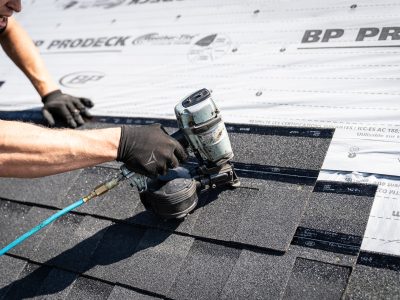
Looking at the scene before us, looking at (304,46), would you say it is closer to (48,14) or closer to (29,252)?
(29,252)

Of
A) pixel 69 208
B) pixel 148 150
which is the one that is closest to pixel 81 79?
pixel 69 208

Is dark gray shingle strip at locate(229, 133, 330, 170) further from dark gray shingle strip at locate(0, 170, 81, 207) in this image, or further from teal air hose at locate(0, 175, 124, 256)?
dark gray shingle strip at locate(0, 170, 81, 207)

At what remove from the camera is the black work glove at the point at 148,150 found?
2.14 m

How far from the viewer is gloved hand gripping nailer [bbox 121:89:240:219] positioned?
7.00 feet

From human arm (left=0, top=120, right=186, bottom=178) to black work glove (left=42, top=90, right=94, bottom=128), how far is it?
108 centimetres

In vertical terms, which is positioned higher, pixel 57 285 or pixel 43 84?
pixel 43 84

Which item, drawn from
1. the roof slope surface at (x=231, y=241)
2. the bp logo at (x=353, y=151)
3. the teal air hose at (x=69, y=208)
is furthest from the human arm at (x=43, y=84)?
the bp logo at (x=353, y=151)

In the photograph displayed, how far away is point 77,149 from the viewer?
6.95 feet

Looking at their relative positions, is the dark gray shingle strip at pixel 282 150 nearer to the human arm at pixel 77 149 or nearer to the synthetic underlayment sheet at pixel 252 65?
the synthetic underlayment sheet at pixel 252 65

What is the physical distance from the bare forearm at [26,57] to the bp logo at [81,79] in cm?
21

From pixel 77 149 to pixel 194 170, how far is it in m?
0.56

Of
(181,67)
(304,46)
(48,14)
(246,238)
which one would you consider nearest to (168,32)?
(181,67)

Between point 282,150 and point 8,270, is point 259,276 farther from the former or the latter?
point 8,270

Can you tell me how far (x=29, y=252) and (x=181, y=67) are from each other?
160 cm
